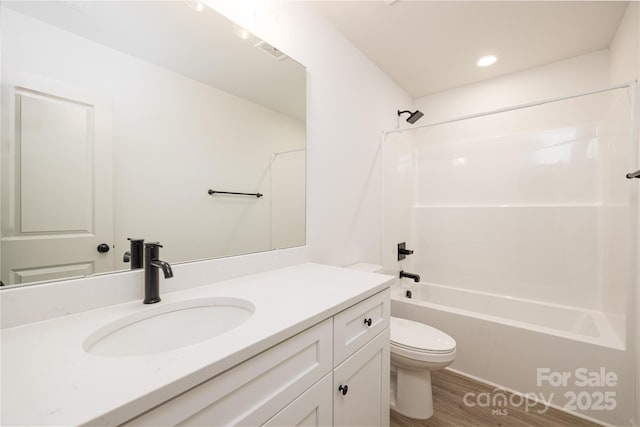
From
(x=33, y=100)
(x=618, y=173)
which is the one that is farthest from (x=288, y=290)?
(x=618, y=173)

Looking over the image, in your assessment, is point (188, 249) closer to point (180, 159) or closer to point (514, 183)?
point (180, 159)

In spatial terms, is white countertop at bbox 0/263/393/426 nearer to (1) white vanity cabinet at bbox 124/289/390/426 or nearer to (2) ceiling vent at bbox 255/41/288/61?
(1) white vanity cabinet at bbox 124/289/390/426

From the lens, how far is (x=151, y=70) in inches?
36.9

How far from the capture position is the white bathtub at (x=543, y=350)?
142 cm

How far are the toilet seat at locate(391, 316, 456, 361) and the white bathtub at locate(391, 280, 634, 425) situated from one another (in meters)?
0.42

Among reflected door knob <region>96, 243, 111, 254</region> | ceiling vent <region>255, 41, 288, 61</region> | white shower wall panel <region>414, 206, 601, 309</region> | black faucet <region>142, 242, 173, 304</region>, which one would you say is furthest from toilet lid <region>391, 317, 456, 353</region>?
ceiling vent <region>255, 41, 288, 61</region>

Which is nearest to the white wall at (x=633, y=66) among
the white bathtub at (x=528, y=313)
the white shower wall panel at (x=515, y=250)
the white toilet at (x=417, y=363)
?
the white bathtub at (x=528, y=313)

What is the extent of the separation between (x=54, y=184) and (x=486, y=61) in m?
2.81

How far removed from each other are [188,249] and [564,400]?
2.26 meters

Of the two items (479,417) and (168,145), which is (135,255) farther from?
(479,417)

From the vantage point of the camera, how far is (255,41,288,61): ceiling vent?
1.28 meters

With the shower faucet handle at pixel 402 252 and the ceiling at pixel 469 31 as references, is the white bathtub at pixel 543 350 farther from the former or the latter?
the ceiling at pixel 469 31

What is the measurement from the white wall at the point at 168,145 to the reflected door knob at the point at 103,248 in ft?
0.08

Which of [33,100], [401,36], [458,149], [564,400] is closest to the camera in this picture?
[33,100]
